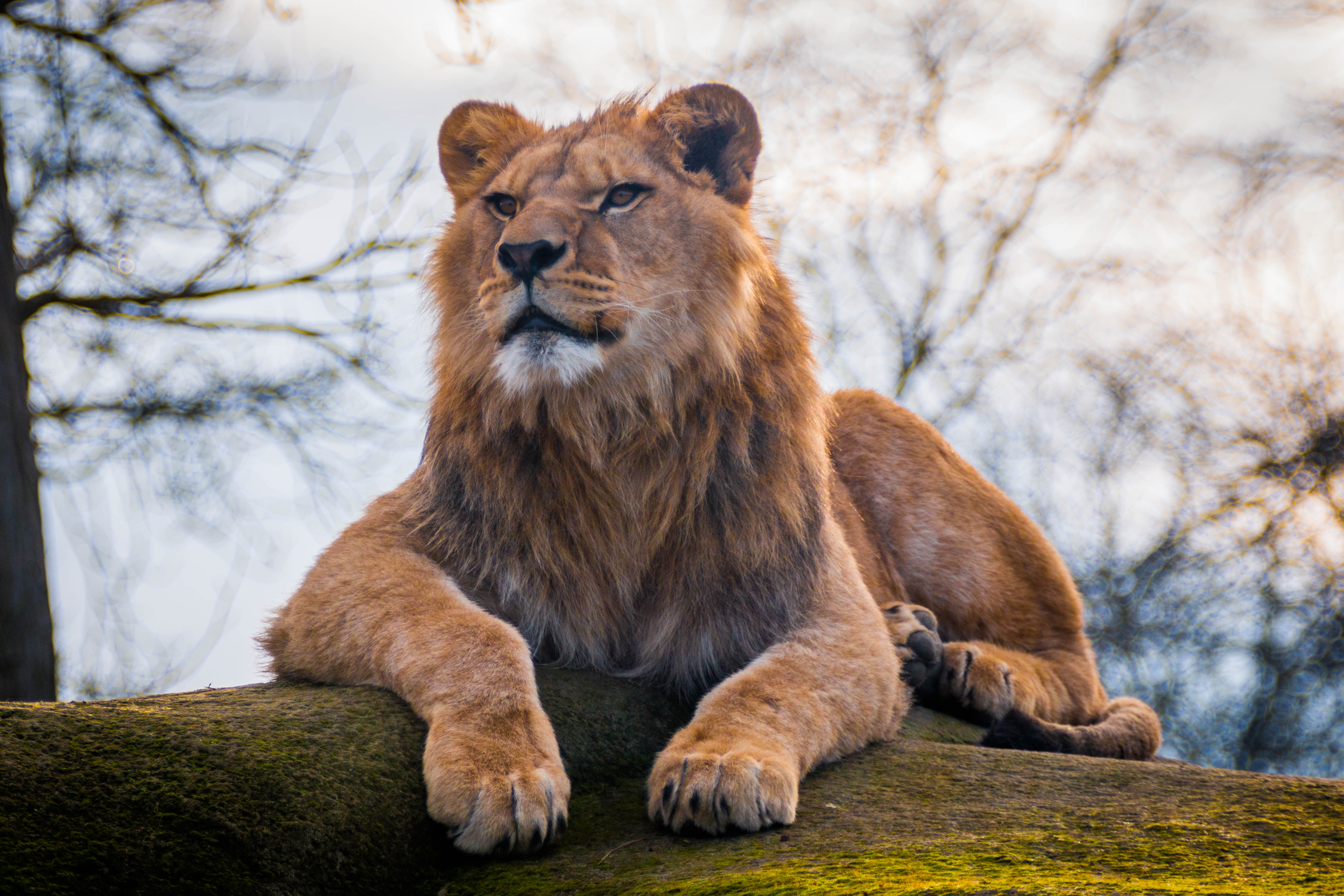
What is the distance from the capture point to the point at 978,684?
448cm

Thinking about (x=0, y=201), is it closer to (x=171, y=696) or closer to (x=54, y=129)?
(x=54, y=129)

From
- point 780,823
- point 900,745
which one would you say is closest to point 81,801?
point 780,823

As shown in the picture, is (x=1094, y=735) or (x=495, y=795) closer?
(x=495, y=795)

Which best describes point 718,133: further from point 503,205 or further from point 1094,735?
point 1094,735

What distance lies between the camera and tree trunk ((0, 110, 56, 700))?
21.2 feet

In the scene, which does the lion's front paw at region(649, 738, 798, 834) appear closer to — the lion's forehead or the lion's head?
the lion's head

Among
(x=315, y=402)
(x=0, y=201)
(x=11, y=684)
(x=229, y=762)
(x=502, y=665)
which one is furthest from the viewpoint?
(x=315, y=402)

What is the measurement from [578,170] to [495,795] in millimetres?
2114

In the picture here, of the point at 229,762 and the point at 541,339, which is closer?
the point at 229,762

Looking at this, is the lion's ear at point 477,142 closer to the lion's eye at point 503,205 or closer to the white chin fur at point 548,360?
the lion's eye at point 503,205

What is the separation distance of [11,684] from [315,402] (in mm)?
2886

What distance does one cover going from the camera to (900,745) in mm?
3543

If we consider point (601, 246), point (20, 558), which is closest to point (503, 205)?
point (601, 246)

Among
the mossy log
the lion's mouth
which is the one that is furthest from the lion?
the mossy log
